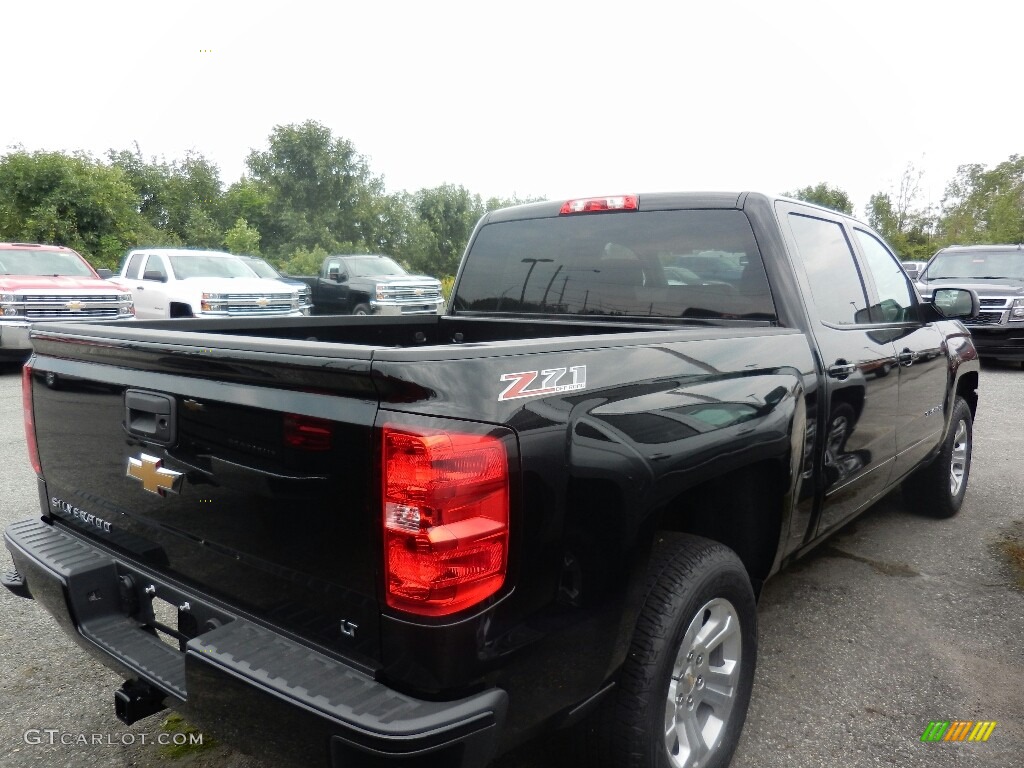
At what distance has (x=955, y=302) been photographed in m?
4.45

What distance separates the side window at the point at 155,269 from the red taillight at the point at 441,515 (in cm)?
1337

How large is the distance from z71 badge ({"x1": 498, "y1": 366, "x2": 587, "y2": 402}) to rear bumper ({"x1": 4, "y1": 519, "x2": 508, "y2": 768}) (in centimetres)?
65

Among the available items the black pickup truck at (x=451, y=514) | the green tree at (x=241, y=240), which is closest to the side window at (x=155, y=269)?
the black pickup truck at (x=451, y=514)

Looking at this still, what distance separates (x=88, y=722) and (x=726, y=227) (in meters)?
2.98

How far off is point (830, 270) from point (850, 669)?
5.48 feet

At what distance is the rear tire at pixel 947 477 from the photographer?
15.4ft

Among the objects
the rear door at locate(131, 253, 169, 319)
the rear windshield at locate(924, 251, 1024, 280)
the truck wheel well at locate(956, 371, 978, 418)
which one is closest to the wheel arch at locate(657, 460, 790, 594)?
the truck wheel well at locate(956, 371, 978, 418)

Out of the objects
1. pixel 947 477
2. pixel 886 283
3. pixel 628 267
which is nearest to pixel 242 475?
pixel 628 267

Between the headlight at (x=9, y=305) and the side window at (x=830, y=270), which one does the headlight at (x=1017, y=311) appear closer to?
the side window at (x=830, y=270)

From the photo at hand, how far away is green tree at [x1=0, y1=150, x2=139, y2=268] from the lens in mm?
23125

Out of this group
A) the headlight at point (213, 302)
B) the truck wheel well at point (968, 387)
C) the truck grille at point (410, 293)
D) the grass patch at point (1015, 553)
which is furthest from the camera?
the truck grille at point (410, 293)

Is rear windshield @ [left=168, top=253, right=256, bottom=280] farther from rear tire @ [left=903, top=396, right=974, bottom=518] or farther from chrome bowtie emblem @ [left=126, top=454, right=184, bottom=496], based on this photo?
chrome bowtie emblem @ [left=126, top=454, right=184, bottom=496]

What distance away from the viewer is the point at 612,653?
1.90 m

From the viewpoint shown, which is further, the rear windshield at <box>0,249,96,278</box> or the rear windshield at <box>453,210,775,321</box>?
the rear windshield at <box>0,249,96,278</box>
